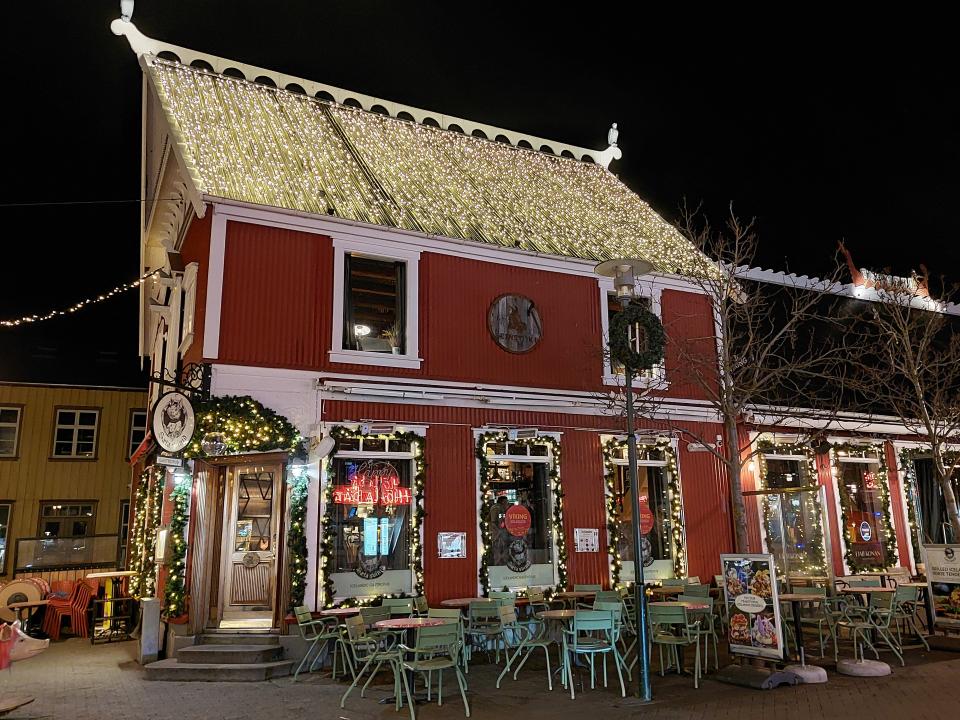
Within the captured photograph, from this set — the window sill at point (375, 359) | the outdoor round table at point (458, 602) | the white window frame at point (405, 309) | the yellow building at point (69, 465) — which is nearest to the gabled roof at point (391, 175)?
the white window frame at point (405, 309)

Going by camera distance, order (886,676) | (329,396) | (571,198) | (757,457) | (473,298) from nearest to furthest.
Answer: (886,676) → (329,396) → (473,298) → (757,457) → (571,198)

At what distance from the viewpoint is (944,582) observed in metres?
11.4

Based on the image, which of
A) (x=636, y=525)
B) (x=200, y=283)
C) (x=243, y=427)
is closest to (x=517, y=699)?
(x=636, y=525)

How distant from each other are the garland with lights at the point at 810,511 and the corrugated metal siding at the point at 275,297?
30.5 feet

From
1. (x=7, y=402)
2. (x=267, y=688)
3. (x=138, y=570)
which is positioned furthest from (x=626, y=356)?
(x=7, y=402)

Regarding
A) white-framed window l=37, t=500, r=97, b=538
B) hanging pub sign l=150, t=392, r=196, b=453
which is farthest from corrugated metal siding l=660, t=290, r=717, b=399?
white-framed window l=37, t=500, r=97, b=538

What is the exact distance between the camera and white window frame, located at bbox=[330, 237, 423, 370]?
1224 centimetres

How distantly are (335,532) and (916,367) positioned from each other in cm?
1205

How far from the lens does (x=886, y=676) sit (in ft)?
29.8

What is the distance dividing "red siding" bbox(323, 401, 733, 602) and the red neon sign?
1.62 ft

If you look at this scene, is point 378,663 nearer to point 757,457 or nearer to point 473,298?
point 473,298

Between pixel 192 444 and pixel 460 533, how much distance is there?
4624 mm

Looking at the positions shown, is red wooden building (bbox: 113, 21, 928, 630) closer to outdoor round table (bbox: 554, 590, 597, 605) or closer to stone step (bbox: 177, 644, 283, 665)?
stone step (bbox: 177, 644, 283, 665)

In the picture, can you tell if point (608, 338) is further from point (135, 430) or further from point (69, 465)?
point (69, 465)
